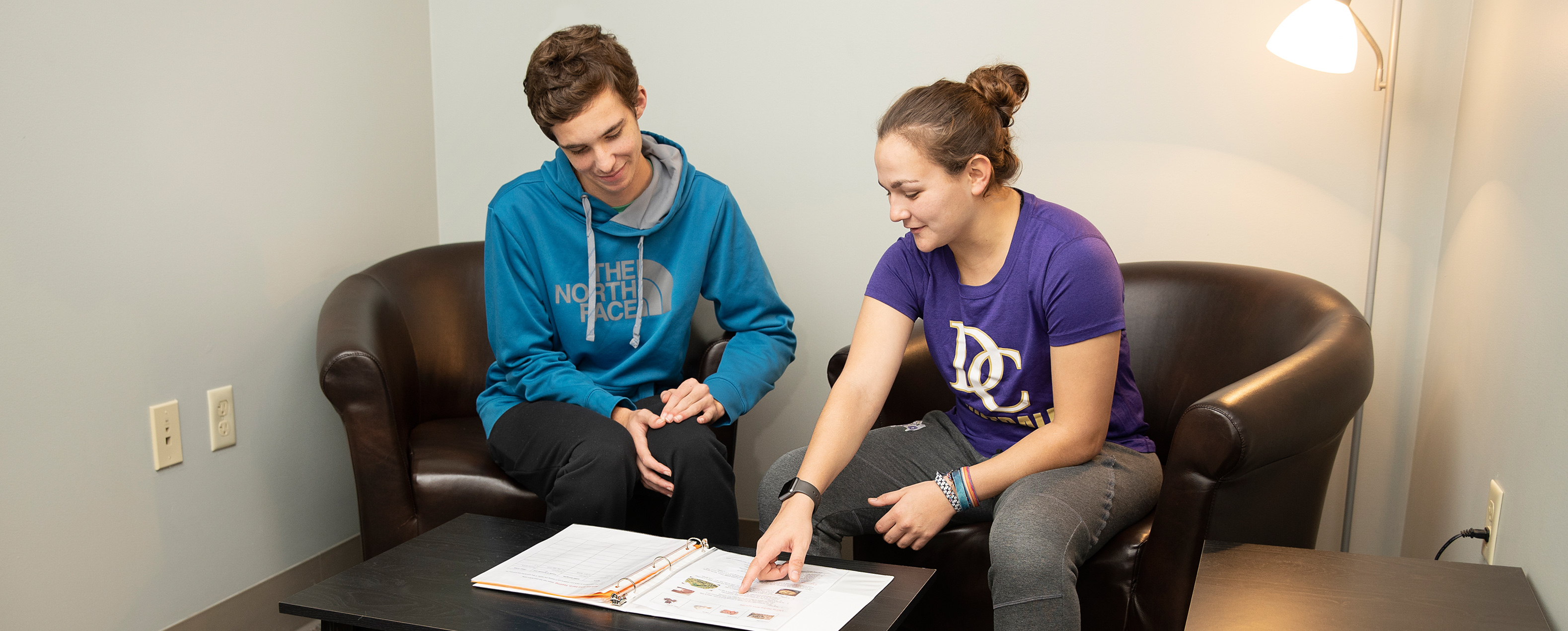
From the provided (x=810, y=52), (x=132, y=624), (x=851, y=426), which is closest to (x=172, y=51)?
(x=132, y=624)

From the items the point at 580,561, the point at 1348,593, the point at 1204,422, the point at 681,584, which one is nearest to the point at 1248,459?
the point at 1204,422

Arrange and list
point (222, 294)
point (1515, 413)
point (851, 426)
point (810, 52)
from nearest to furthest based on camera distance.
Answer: point (1515, 413), point (851, 426), point (222, 294), point (810, 52)

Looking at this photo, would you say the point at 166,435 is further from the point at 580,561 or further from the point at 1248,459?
the point at 1248,459

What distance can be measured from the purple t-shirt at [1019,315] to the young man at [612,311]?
428 mm

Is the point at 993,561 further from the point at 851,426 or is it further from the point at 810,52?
the point at 810,52

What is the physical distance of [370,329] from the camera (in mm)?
1922

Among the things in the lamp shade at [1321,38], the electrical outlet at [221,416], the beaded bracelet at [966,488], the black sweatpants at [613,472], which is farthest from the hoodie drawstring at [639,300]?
the lamp shade at [1321,38]

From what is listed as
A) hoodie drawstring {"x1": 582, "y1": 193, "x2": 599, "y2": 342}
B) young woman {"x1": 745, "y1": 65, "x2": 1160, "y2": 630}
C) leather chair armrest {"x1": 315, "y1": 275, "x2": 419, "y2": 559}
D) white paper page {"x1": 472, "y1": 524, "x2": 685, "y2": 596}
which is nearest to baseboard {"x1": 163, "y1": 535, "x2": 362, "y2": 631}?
leather chair armrest {"x1": 315, "y1": 275, "x2": 419, "y2": 559}

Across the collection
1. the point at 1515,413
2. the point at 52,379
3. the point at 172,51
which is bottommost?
the point at 52,379

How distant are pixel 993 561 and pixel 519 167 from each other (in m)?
1.85

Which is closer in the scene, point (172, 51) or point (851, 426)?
point (851, 426)

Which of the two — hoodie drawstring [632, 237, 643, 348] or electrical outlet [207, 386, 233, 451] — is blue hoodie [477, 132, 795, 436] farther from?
electrical outlet [207, 386, 233, 451]

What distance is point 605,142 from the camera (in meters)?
1.74

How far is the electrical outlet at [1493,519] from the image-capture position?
1.31 m
